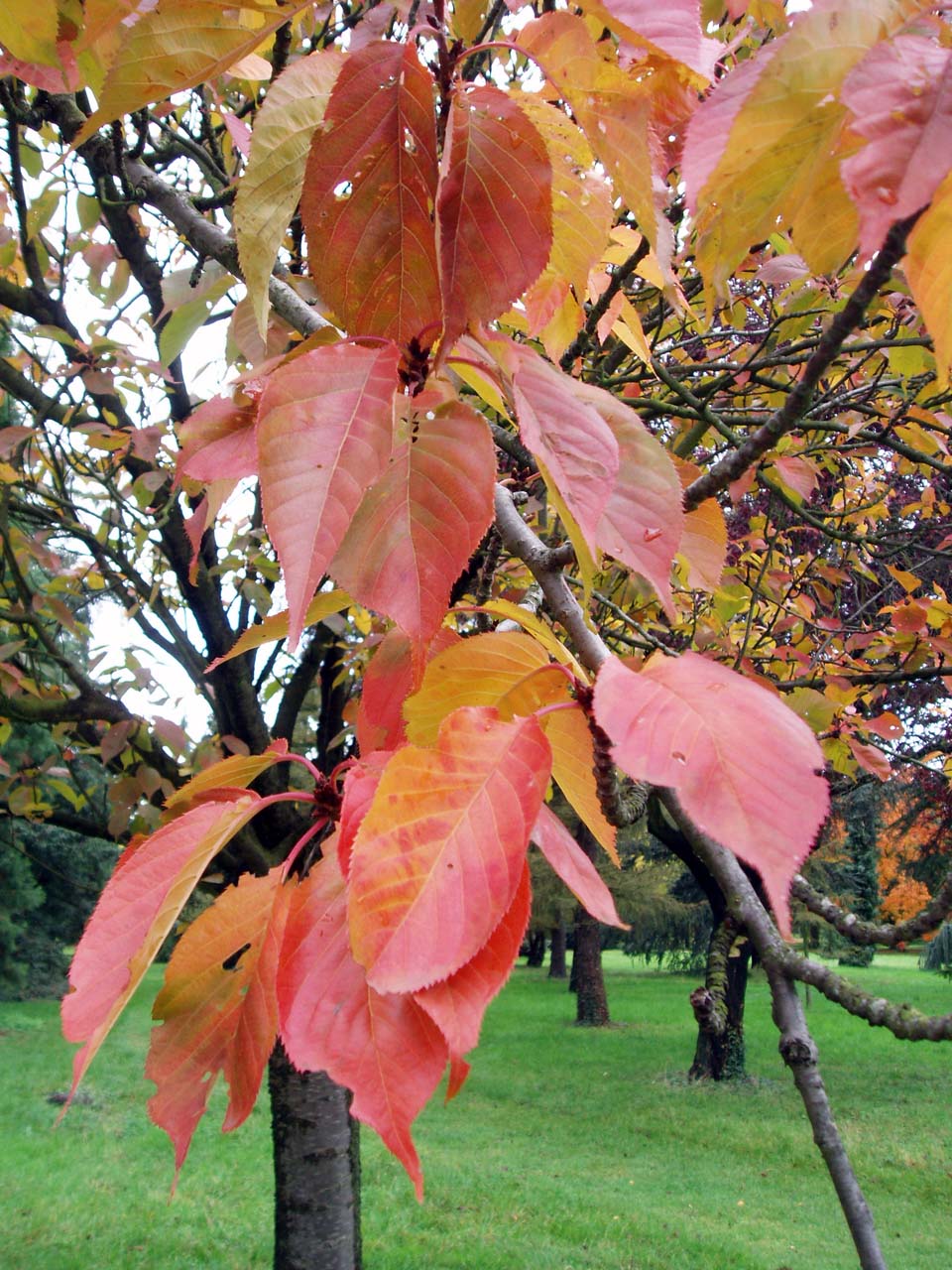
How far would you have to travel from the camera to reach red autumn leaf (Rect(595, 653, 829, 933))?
44 cm

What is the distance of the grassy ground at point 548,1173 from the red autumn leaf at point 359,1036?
6.68 meters

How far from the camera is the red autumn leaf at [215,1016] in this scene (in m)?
0.68

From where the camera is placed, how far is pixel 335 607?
96cm

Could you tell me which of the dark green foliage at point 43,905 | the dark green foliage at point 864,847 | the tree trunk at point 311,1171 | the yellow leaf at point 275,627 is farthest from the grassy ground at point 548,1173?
the yellow leaf at point 275,627

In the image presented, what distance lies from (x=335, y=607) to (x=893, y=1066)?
51.7 feet

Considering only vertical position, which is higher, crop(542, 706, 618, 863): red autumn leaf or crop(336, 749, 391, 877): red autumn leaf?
crop(542, 706, 618, 863): red autumn leaf

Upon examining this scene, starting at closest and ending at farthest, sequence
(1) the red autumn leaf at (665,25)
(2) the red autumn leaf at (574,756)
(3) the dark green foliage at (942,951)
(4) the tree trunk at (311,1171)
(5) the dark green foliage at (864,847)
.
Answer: (1) the red autumn leaf at (665,25)
(2) the red autumn leaf at (574,756)
(4) the tree trunk at (311,1171)
(5) the dark green foliage at (864,847)
(3) the dark green foliage at (942,951)

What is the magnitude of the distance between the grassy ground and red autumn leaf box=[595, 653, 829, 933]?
6895 millimetres

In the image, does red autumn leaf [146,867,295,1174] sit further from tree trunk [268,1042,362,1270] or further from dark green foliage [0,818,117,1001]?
dark green foliage [0,818,117,1001]

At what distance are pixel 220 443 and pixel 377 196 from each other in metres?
0.27

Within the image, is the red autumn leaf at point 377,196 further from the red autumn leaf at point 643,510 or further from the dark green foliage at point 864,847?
the dark green foliage at point 864,847

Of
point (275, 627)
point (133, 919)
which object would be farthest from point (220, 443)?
point (133, 919)

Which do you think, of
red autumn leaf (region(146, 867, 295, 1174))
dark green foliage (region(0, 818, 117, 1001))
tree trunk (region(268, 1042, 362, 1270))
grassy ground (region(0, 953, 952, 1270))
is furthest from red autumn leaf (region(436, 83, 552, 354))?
dark green foliage (region(0, 818, 117, 1001))

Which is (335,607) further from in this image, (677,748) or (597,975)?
(597,975)
